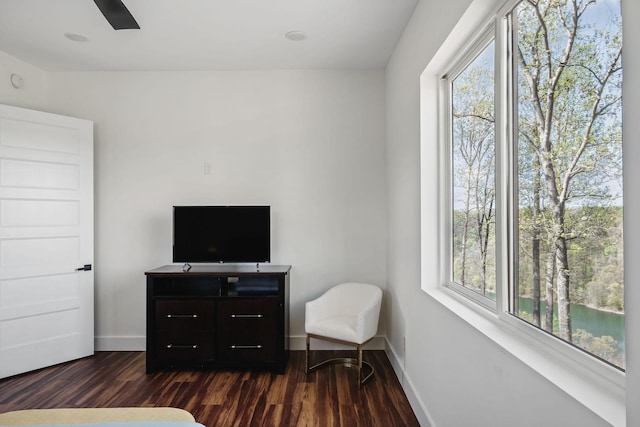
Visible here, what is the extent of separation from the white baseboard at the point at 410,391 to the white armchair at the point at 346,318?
8.5 inches

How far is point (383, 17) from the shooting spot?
271 cm

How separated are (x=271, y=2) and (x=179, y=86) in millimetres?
1610

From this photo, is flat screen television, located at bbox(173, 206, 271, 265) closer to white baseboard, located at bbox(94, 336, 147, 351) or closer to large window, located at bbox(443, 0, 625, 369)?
white baseboard, located at bbox(94, 336, 147, 351)

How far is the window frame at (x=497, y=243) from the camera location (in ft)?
3.39

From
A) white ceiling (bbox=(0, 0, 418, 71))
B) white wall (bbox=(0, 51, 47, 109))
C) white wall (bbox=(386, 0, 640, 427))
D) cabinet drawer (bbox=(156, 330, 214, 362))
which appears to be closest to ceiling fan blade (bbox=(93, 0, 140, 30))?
white ceiling (bbox=(0, 0, 418, 71))

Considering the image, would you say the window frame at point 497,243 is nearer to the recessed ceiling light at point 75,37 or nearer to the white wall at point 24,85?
the recessed ceiling light at point 75,37

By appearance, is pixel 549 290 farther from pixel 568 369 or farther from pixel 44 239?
pixel 44 239

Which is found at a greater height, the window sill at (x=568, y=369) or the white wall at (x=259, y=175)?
the white wall at (x=259, y=175)

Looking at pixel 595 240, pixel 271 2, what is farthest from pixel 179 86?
pixel 595 240

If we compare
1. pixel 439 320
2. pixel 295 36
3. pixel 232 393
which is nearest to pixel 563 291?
pixel 439 320

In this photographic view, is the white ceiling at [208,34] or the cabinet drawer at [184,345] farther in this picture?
the cabinet drawer at [184,345]

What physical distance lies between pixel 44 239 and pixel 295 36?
2741 mm

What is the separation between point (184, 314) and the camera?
3.19m

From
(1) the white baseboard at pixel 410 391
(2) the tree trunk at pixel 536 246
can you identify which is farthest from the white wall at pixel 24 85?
(2) the tree trunk at pixel 536 246
